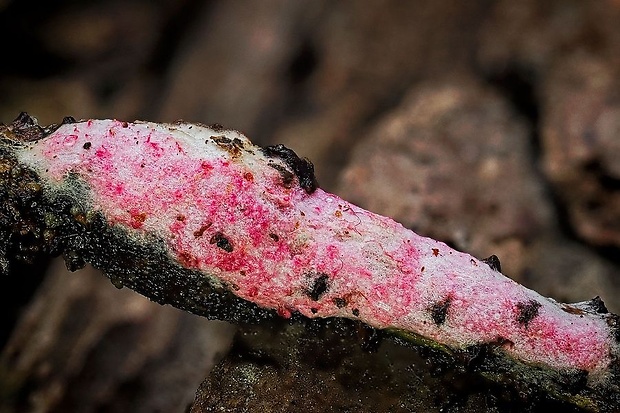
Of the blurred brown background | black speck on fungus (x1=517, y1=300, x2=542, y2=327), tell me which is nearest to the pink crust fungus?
black speck on fungus (x1=517, y1=300, x2=542, y2=327)

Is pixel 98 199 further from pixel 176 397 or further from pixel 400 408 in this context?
pixel 176 397

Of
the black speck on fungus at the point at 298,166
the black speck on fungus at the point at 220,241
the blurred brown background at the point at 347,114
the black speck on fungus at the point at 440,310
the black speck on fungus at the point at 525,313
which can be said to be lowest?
the black speck on fungus at the point at 220,241

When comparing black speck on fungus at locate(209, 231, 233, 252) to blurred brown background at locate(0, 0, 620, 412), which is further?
blurred brown background at locate(0, 0, 620, 412)

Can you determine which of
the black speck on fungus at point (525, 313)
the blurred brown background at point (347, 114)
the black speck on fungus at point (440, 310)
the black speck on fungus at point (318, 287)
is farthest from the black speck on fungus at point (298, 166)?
the blurred brown background at point (347, 114)

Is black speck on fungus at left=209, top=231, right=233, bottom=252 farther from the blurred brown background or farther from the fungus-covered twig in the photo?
the blurred brown background

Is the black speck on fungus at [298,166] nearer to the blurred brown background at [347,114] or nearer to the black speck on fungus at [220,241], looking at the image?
the black speck on fungus at [220,241]

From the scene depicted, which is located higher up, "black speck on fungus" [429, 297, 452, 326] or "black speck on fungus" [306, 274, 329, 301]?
"black speck on fungus" [429, 297, 452, 326]
